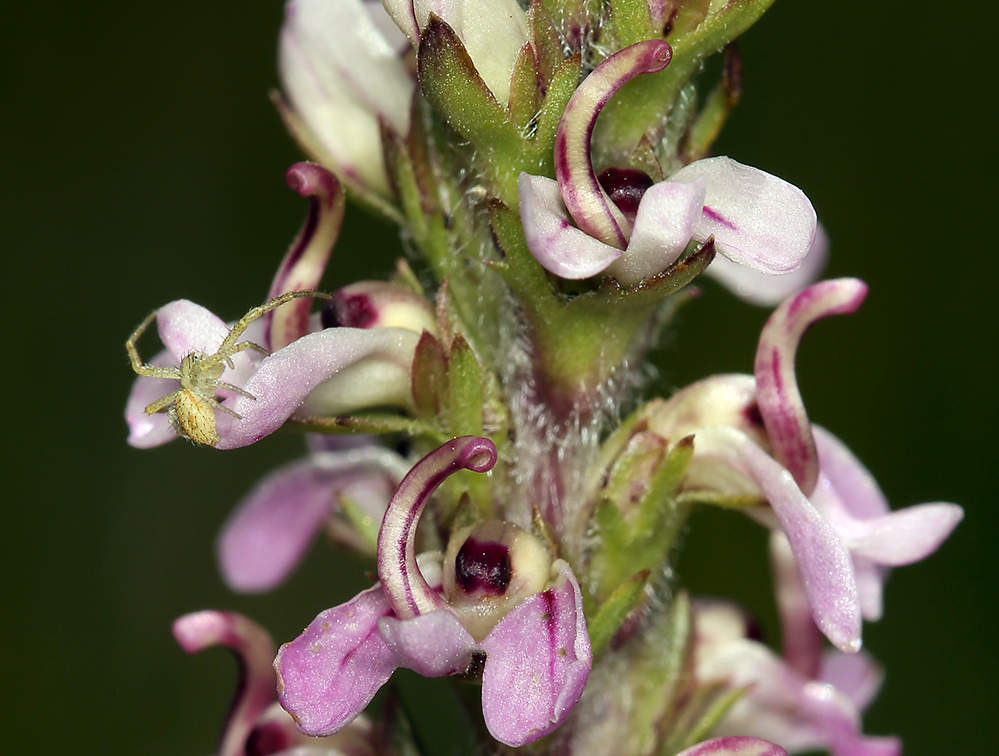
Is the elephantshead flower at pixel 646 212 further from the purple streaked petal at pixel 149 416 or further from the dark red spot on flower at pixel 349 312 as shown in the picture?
the purple streaked petal at pixel 149 416

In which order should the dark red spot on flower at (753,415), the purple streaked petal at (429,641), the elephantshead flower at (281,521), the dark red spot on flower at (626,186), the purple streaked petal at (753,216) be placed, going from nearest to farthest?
1. the purple streaked petal at (429,641)
2. the purple streaked petal at (753,216)
3. the dark red spot on flower at (626,186)
4. the dark red spot on flower at (753,415)
5. the elephantshead flower at (281,521)

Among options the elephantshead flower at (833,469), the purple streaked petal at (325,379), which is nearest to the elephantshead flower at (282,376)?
the purple streaked petal at (325,379)

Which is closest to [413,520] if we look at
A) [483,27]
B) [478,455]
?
[478,455]

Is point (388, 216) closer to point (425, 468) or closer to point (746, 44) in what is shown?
point (425, 468)

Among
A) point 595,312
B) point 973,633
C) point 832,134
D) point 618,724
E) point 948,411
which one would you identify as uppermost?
point 595,312

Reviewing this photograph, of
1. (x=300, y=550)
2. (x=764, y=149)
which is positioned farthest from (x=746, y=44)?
(x=300, y=550)

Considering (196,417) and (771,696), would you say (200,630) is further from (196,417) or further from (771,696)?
(771,696)
